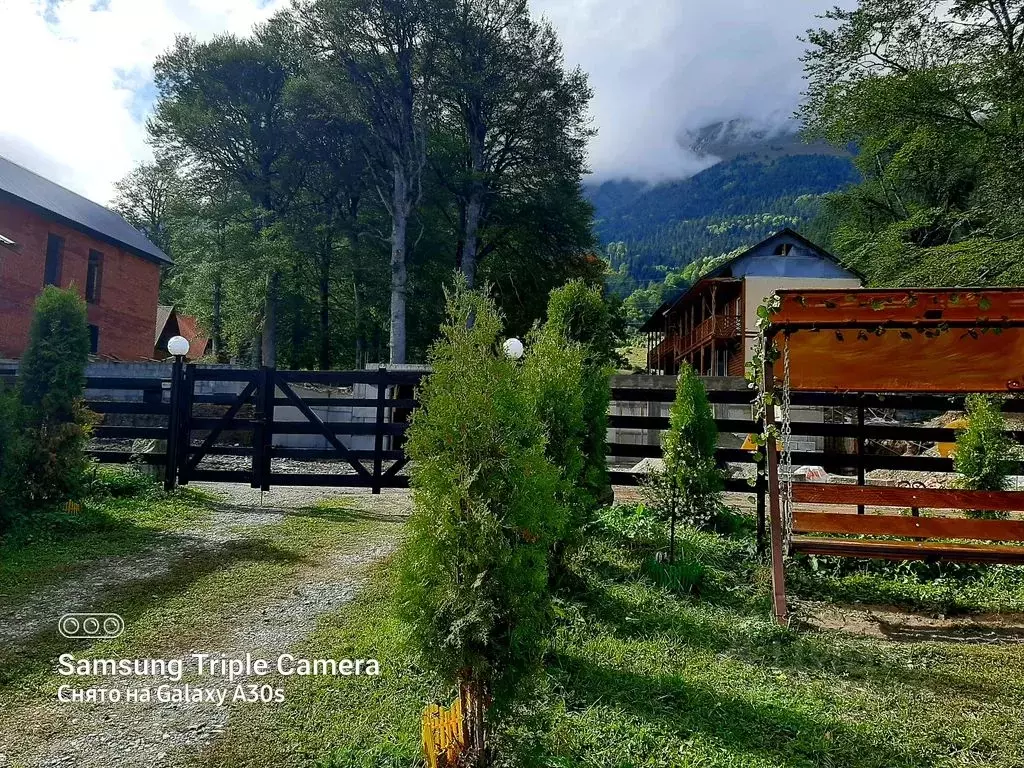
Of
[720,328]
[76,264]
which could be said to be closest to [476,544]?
[720,328]

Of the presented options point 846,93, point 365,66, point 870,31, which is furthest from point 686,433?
point 365,66

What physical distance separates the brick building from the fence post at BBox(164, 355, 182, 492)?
1381cm

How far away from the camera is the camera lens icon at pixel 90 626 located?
3.61 metres

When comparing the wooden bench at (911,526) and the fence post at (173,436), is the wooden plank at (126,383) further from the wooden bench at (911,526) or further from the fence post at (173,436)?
the wooden bench at (911,526)

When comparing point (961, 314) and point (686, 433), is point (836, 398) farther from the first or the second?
point (961, 314)

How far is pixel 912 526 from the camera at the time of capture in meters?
4.63

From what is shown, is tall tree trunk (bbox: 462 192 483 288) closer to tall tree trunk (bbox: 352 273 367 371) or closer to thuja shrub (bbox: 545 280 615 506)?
tall tree trunk (bbox: 352 273 367 371)

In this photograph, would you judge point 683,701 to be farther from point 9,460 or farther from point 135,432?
point 135,432

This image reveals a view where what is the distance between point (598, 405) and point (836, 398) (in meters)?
3.54

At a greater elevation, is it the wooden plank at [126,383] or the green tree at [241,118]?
the green tree at [241,118]

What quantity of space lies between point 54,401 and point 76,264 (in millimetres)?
20271

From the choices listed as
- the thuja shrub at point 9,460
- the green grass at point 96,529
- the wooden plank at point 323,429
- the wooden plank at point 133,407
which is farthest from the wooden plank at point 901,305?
the wooden plank at point 133,407

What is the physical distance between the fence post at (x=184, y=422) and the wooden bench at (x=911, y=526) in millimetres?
7400

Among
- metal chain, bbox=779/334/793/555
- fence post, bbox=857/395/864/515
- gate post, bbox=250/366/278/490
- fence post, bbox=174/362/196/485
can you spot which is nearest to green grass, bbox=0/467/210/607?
A: fence post, bbox=174/362/196/485
